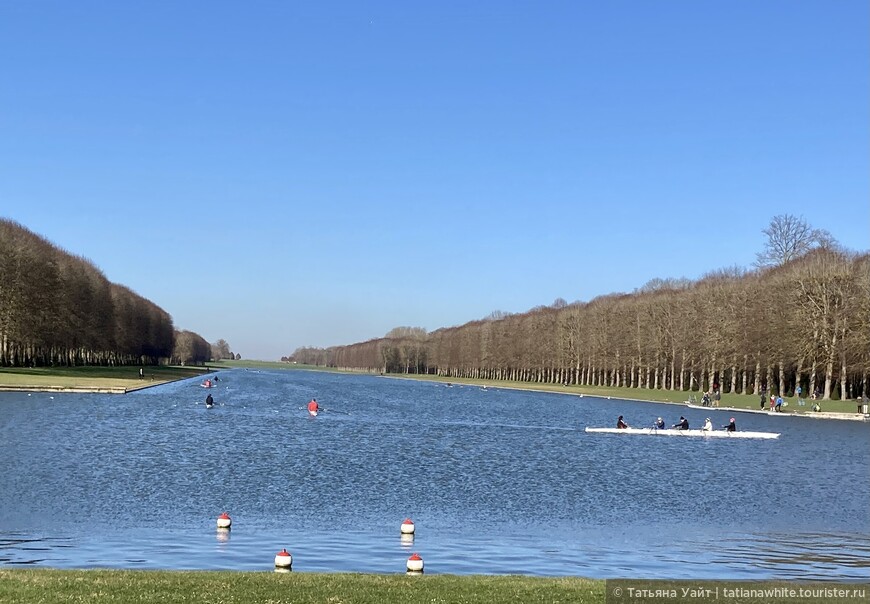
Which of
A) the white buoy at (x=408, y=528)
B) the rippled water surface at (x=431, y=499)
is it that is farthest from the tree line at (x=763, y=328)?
the white buoy at (x=408, y=528)

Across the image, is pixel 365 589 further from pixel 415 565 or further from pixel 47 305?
pixel 47 305

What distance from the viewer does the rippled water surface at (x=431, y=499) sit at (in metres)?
24.0

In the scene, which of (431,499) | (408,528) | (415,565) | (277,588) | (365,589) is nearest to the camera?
(277,588)

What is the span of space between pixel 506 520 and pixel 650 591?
1286cm

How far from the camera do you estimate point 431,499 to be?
35.6m

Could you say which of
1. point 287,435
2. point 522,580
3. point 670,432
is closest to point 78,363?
point 287,435

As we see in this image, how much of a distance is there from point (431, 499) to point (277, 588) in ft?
61.5

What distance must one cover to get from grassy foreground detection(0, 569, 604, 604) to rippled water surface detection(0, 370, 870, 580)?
3.60m

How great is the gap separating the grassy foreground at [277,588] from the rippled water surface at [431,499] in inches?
142

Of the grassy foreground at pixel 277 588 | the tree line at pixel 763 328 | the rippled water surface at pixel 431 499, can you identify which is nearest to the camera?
the grassy foreground at pixel 277 588

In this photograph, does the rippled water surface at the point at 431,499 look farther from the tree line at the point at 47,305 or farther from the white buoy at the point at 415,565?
the tree line at the point at 47,305

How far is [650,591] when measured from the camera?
60.8ft

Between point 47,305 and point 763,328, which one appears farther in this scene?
point 47,305

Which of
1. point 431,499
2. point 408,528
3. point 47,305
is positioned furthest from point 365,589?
point 47,305
